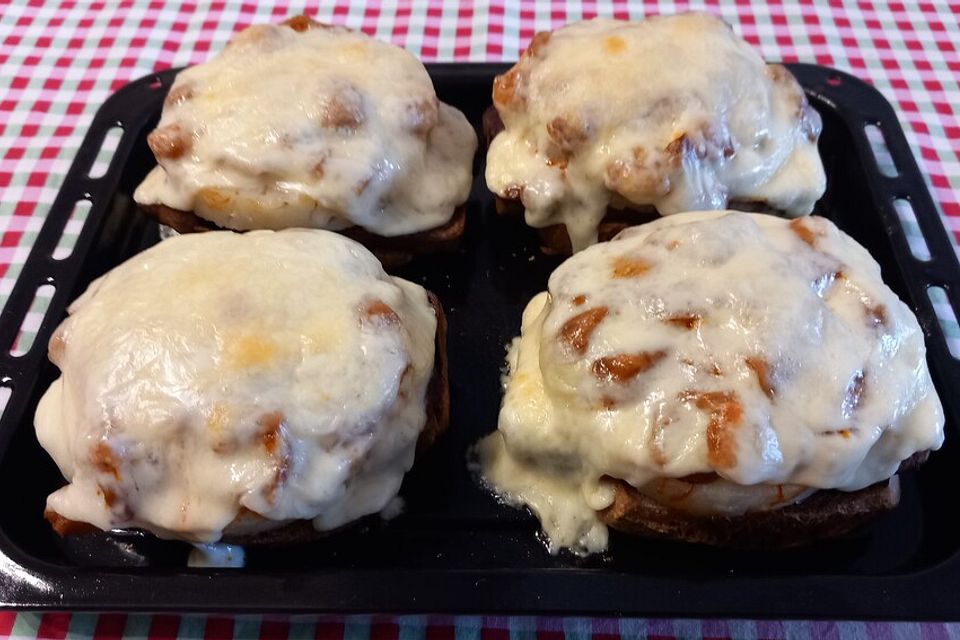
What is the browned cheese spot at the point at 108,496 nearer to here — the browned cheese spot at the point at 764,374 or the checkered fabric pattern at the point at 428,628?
the checkered fabric pattern at the point at 428,628

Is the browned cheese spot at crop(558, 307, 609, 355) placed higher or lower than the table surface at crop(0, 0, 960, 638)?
higher

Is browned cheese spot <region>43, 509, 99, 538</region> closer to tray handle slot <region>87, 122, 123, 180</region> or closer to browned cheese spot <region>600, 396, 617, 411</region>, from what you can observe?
browned cheese spot <region>600, 396, 617, 411</region>

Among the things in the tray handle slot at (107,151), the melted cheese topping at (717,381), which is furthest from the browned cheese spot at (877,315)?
the tray handle slot at (107,151)

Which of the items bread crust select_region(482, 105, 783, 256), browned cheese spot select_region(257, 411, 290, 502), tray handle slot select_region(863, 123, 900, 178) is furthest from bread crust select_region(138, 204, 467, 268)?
tray handle slot select_region(863, 123, 900, 178)

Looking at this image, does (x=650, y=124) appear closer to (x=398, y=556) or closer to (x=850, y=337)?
(x=850, y=337)

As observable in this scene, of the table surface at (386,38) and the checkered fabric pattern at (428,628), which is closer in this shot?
the checkered fabric pattern at (428,628)

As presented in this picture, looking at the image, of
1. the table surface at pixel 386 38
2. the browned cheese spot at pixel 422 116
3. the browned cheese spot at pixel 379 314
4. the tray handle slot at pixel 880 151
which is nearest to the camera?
the browned cheese spot at pixel 379 314

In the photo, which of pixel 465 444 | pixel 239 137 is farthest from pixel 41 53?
pixel 465 444
